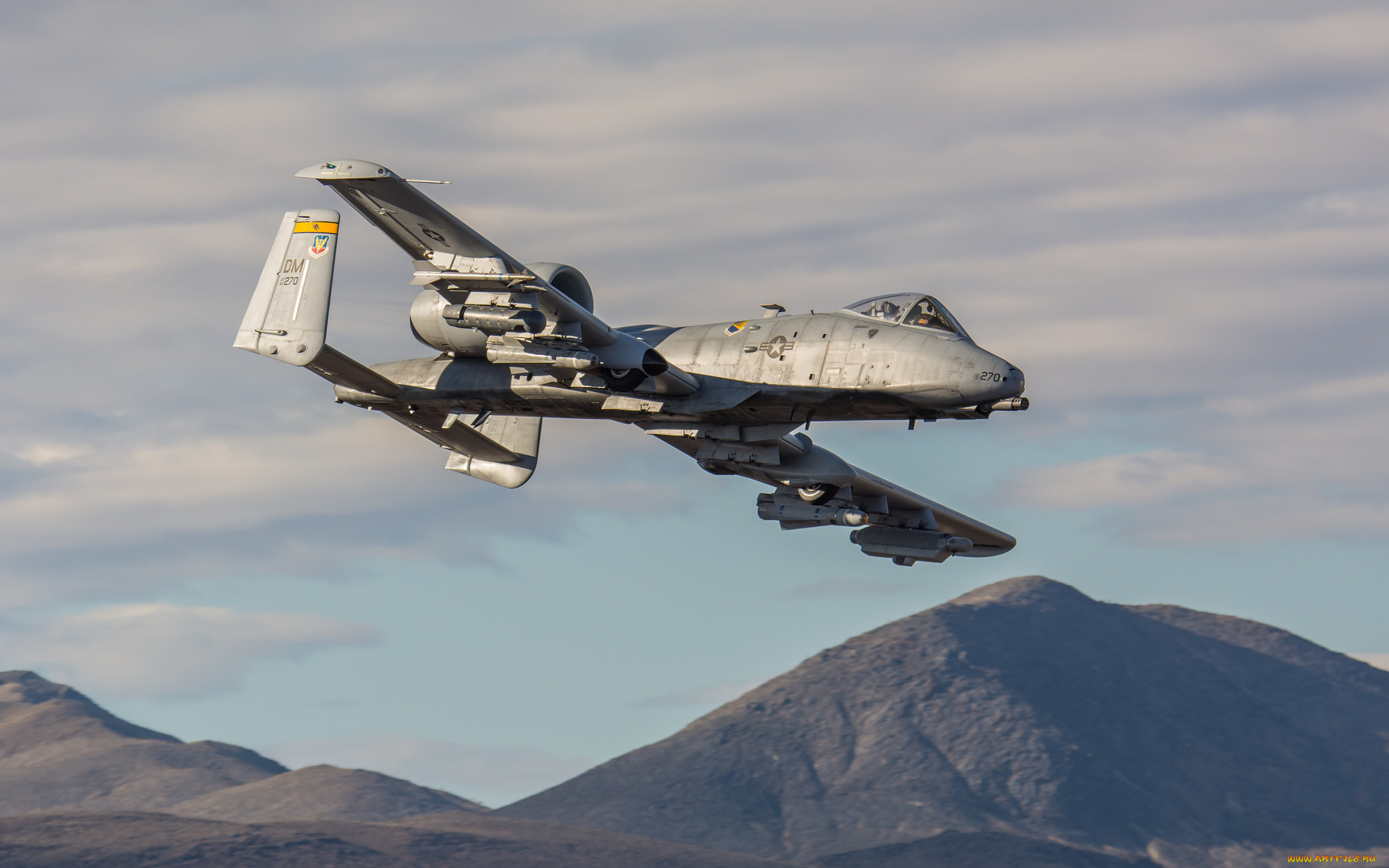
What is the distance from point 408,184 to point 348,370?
28.3 feet

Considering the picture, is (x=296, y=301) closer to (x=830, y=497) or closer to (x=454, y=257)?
(x=454, y=257)

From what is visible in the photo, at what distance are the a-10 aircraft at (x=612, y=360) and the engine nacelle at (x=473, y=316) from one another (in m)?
0.05

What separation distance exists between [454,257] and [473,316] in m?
1.43

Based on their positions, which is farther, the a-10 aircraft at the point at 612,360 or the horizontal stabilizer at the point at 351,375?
the horizontal stabilizer at the point at 351,375

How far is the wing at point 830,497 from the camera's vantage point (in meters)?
40.8

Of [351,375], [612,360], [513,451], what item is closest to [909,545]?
[513,451]

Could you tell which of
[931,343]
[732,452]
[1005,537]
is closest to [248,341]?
[732,452]

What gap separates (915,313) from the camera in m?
37.8

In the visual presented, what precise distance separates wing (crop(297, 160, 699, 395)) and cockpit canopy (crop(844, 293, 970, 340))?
540 cm

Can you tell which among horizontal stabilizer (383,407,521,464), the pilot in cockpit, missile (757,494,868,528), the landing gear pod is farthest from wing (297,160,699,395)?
the landing gear pod

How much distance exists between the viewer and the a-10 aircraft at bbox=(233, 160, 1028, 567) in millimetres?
35969

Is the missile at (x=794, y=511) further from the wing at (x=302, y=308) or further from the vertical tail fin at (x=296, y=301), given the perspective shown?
the vertical tail fin at (x=296, y=301)

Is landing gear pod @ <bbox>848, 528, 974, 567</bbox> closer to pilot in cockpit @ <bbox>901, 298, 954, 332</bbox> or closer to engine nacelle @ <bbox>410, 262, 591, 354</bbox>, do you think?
pilot in cockpit @ <bbox>901, 298, 954, 332</bbox>

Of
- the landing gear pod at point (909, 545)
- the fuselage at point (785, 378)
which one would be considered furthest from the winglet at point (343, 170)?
the landing gear pod at point (909, 545)
